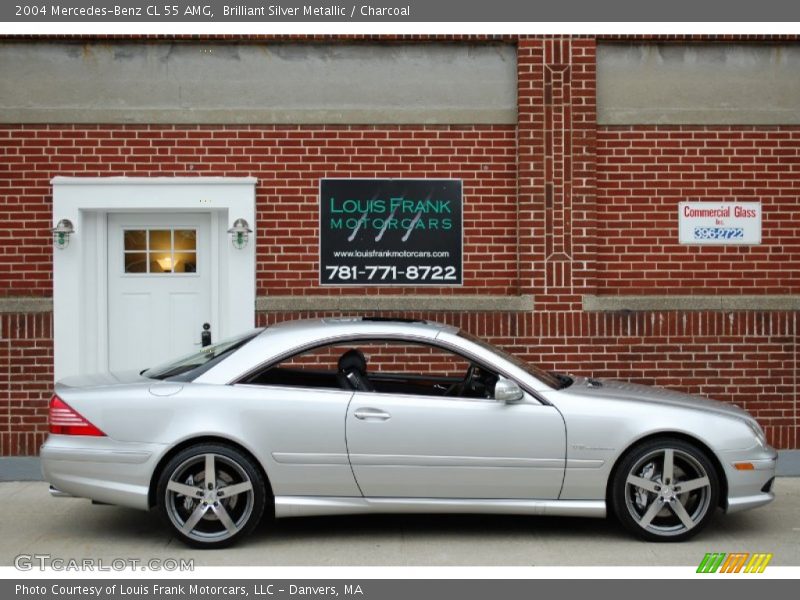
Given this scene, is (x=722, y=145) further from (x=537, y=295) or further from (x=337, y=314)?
(x=337, y=314)

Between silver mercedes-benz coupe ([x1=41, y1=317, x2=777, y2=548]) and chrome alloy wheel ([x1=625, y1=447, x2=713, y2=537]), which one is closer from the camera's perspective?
silver mercedes-benz coupe ([x1=41, y1=317, x2=777, y2=548])

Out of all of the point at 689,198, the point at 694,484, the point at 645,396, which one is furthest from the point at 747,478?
the point at 689,198

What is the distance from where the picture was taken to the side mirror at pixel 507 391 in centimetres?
648

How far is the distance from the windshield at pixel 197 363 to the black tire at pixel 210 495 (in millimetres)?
558

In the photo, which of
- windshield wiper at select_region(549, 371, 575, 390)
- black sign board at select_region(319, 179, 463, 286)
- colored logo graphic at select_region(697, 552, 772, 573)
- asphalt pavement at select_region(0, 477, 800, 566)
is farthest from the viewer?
black sign board at select_region(319, 179, 463, 286)

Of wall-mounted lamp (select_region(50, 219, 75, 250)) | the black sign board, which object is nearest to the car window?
the black sign board

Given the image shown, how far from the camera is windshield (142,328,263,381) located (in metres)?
6.77

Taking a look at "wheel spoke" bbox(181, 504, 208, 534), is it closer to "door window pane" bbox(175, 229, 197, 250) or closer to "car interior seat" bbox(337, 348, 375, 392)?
"car interior seat" bbox(337, 348, 375, 392)

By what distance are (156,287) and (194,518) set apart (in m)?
4.29

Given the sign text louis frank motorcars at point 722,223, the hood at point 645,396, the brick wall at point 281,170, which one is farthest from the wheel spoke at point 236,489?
the sign text louis frank motorcars at point 722,223

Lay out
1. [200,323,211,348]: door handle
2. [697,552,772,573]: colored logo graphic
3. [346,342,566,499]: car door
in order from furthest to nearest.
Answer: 1. [200,323,211,348]: door handle
2. [346,342,566,499]: car door
3. [697,552,772,573]: colored logo graphic

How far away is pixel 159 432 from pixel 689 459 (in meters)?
3.45

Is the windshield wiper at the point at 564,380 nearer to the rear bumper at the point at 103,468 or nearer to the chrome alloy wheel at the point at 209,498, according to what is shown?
the chrome alloy wheel at the point at 209,498

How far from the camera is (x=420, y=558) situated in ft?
20.6
